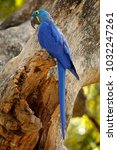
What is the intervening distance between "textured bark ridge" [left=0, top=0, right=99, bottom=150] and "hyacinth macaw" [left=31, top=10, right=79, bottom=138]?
0.25ft

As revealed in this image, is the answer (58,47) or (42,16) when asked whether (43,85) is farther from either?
(42,16)

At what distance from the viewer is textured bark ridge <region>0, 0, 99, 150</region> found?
2.87 meters

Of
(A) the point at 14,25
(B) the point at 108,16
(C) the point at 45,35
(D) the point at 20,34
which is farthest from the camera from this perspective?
(A) the point at 14,25

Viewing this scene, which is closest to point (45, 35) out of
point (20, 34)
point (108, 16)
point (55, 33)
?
point (55, 33)

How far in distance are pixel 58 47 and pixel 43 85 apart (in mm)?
274

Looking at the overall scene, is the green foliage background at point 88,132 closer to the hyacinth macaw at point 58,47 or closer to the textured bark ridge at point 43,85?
the textured bark ridge at point 43,85

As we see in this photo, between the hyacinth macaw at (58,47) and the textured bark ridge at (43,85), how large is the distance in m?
0.08

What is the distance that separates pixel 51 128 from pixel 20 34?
1828mm

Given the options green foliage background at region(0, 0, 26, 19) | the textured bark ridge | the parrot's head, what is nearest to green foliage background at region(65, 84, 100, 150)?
green foliage background at region(0, 0, 26, 19)

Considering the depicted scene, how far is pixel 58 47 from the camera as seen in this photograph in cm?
295

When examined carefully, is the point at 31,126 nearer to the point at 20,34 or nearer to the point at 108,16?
the point at 108,16

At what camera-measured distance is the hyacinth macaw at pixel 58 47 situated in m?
2.88

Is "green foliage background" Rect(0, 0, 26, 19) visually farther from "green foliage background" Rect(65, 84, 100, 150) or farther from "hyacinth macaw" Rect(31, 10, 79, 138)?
"hyacinth macaw" Rect(31, 10, 79, 138)

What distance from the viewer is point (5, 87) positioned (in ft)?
9.71
